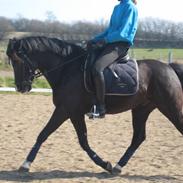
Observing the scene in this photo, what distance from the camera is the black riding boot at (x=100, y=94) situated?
18.2ft

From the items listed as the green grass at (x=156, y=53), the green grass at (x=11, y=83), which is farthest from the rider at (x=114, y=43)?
the green grass at (x=156, y=53)

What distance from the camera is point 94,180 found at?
5516 mm

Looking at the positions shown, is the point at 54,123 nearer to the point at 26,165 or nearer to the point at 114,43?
the point at 26,165

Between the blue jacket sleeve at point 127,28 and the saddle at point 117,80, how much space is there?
1.19 ft

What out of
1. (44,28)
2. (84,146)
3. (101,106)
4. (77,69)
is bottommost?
(44,28)

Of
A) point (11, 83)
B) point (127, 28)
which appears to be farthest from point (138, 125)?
point (11, 83)

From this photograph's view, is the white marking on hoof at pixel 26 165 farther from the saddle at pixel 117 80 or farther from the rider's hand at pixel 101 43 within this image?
the rider's hand at pixel 101 43

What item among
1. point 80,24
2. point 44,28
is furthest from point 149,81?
point 44,28

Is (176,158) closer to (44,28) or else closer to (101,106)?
(101,106)

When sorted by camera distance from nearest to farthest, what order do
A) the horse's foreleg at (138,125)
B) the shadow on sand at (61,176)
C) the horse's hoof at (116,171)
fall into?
1. the shadow on sand at (61,176)
2. the horse's hoof at (116,171)
3. the horse's foreleg at (138,125)

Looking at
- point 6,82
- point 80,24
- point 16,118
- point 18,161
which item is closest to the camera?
point 18,161

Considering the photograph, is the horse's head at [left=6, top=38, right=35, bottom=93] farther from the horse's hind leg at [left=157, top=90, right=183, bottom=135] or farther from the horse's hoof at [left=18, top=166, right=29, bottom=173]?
the horse's hind leg at [left=157, top=90, right=183, bottom=135]

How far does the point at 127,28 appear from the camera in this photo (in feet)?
18.5

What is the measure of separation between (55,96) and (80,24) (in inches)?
987
